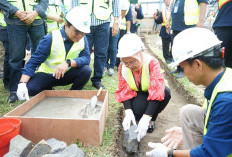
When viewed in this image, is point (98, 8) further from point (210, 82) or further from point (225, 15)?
point (210, 82)

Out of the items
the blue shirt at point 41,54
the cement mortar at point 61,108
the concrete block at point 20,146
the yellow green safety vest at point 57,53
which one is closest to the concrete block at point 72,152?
the concrete block at point 20,146

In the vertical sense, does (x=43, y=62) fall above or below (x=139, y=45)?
below

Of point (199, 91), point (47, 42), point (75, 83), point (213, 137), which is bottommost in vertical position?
point (199, 91)

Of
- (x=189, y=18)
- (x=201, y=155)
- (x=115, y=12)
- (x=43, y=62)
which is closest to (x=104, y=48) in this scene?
(x=115, y=12)

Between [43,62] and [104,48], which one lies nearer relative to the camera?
[43,62]

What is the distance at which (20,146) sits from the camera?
176 cm

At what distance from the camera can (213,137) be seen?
1.28 m

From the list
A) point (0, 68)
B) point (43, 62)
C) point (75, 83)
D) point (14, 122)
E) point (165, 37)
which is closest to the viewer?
point (14, 122)

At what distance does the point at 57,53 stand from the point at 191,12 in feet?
9.11

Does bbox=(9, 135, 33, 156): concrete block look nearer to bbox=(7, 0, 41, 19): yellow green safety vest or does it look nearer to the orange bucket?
the orange bucket

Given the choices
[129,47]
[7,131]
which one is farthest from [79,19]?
[7,131]

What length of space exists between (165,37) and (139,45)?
165 inches

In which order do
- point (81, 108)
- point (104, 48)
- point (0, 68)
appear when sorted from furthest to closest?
1. point (0, 68)
2. point (104, 48)
3. point (81, 108)

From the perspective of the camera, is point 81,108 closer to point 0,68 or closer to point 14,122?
point 14,122
